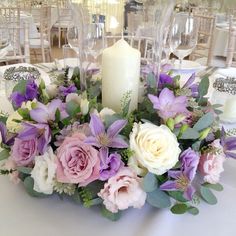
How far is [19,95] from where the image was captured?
68 cm

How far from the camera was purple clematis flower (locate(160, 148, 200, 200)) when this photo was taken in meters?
0.52

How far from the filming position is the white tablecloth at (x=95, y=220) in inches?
20.3

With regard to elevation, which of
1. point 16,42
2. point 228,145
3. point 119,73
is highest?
point 119,73

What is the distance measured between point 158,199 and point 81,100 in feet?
0.72

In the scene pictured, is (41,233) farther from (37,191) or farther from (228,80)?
(228,80)

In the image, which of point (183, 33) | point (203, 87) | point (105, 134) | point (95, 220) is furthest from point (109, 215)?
point (183, 33)

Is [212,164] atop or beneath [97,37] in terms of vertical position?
beneath

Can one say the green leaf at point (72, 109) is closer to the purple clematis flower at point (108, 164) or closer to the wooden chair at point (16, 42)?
the purple clematis flower at point (108, 164)

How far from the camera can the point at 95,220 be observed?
0.54 metres

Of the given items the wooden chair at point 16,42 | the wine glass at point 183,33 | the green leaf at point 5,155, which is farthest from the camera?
the wooden chair at point 16,42

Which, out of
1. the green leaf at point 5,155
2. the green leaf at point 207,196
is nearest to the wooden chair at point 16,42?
the green leaf at point 5,155

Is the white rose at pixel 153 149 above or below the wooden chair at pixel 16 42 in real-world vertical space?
above

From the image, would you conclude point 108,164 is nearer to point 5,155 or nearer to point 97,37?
point 5,155

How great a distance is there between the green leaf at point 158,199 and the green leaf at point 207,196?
78 millimetres
